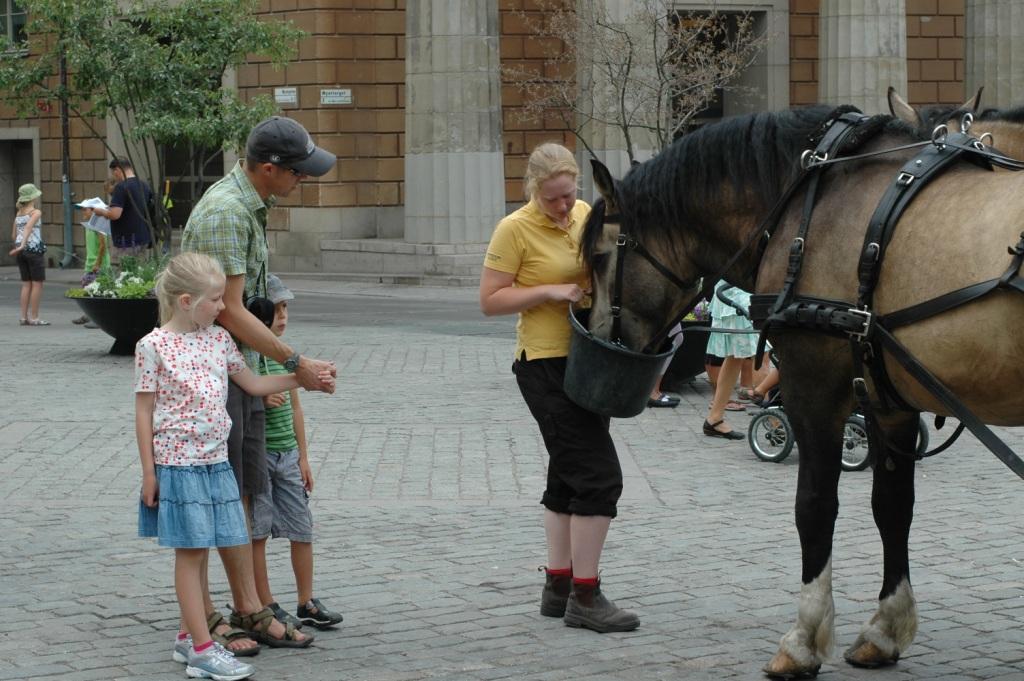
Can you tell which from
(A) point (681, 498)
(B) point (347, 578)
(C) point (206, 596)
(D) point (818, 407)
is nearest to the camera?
(D) point (818, 407)

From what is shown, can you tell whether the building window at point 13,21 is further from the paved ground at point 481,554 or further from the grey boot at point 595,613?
the grey boot at point 595,613

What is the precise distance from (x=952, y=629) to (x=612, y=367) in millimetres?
1667

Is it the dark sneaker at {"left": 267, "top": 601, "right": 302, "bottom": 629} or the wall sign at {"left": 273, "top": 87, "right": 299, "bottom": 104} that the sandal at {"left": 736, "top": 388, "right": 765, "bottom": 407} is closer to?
the dark sneaker at {"left": 267, "top": 601, "right": 302, "bottom": 629}

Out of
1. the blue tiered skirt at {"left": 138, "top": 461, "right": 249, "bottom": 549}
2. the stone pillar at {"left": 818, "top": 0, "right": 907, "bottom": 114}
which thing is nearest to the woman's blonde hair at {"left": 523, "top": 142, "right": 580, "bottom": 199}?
the blue tiered skirt at {"left": 138, "top": 461, "right": 249, "bottom": 549}

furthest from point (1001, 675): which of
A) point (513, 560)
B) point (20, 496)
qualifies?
point (20, 496)

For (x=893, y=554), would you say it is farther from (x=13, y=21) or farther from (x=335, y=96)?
(x=13, y=21)

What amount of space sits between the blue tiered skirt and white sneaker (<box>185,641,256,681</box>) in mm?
378

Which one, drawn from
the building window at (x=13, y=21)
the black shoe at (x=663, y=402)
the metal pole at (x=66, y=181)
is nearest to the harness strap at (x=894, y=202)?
the black shoe at (x=663, y=402)

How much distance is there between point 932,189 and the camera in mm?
5484

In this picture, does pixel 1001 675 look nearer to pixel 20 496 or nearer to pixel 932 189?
pixel 932 189

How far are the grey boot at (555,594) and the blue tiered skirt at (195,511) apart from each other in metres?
1.37

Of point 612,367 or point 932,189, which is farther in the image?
point 612,367

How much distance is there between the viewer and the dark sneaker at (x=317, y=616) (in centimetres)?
663

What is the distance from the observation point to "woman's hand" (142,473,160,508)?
19.7 feet
